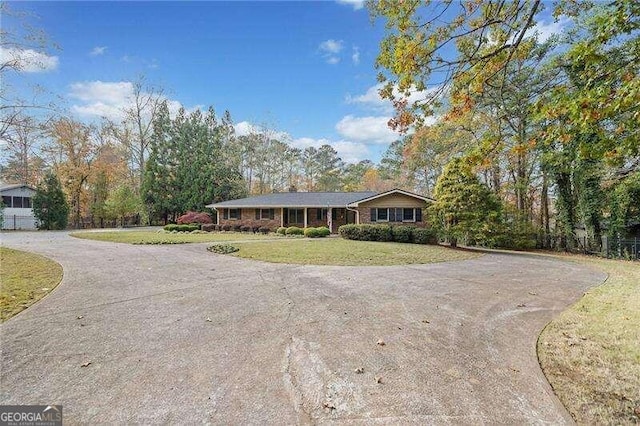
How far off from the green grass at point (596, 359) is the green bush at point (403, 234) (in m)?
11.8

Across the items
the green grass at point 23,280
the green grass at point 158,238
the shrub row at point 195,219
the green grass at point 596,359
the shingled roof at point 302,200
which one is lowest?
the green grass at point 596,359

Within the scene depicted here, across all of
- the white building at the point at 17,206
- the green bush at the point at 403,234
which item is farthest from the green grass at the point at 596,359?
the white building at the point at 17,206

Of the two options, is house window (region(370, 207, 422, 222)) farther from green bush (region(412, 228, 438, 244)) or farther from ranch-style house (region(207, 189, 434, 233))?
green bush (region(412, 228, 438, 244))

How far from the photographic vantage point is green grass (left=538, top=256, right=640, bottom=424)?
2787 mm

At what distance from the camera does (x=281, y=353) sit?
3688 mm

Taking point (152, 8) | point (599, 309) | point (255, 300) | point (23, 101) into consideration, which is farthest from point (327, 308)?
point (23, 101)

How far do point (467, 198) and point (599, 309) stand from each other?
437 inches

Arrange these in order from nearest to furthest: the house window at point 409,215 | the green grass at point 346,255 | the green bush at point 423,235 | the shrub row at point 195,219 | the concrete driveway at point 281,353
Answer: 1. the concrete driveway at point 281,353
2. the green grass at point 346,255
3. the green bush at point 423,235
4. the house window at point 409,215
5. the shrub row at point 195,219

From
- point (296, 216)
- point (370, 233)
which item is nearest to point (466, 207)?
point (370, 233)

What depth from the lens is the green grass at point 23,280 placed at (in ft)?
17.7

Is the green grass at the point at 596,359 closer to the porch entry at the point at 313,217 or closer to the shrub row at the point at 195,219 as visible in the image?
the porch entry at the point at 313,217

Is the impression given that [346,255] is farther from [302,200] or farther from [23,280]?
[302,200]

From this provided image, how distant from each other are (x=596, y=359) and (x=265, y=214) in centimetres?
2379

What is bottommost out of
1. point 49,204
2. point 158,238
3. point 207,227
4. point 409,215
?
point 158,238
